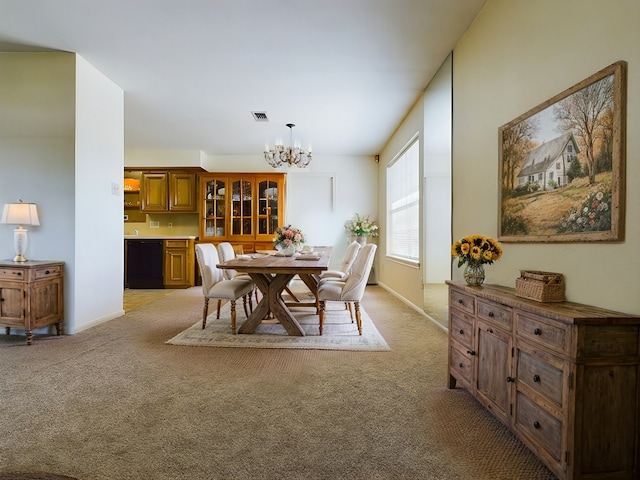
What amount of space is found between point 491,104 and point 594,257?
153 centimetres

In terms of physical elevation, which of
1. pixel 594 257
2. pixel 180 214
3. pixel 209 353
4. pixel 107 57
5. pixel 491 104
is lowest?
pixel 209 353

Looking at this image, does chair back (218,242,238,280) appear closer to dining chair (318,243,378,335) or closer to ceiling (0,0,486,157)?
dining chair (318,243,378,335)

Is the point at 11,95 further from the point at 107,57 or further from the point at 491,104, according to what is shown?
the point at 491,104

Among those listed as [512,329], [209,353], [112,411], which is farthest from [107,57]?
[512,329]

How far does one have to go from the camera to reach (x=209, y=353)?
9.84ft

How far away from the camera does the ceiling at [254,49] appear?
9.30 ft

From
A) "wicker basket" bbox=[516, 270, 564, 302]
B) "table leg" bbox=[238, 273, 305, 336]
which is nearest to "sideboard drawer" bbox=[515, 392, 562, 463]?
"wicker basket" bbox=[516, 270, 564, 302]

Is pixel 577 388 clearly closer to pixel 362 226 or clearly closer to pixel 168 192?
pixel 362 226

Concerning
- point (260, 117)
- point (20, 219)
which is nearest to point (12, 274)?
point (20, 219)

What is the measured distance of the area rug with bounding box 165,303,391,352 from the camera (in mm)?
3191

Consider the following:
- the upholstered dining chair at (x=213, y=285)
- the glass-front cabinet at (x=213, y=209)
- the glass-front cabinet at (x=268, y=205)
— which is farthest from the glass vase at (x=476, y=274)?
the glass-front cabinet at (x=213, y=209)

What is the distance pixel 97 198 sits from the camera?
394 cm

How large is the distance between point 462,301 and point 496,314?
38cm

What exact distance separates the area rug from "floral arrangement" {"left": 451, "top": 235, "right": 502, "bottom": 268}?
4.14 ft
